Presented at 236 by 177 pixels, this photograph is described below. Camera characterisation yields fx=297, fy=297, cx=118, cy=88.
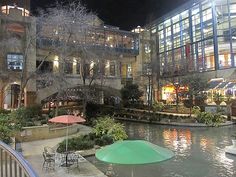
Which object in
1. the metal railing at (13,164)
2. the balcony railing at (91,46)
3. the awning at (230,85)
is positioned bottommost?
the metal railing at (13,164)

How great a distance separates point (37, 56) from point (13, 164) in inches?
1459

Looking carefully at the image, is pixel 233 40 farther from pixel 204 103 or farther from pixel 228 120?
pixel 228 120

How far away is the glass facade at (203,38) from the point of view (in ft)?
153

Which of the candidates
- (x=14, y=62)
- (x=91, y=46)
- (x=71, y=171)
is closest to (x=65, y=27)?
(x=91, y=46)

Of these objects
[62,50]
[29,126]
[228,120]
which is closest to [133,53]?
[228,120]

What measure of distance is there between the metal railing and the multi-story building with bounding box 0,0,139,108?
70.0ft

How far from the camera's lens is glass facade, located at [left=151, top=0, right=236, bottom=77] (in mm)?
46594

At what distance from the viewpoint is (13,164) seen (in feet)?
14.4

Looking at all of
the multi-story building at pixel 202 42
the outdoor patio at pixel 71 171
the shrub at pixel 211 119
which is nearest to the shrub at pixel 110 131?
the outdoor patio at pixel 71 171

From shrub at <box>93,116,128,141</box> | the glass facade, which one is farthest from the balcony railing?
shrub at <box>93,116,128,141</box>

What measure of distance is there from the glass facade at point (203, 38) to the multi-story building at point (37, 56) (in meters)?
7.43

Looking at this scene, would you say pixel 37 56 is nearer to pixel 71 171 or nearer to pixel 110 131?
pixel 110 131

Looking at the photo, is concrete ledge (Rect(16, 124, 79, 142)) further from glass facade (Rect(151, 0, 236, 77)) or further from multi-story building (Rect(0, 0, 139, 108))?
glass facade (Rect(151, 0, 236, 77))

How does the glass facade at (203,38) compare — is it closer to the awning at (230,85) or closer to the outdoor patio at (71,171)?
the awning at (230,85)
